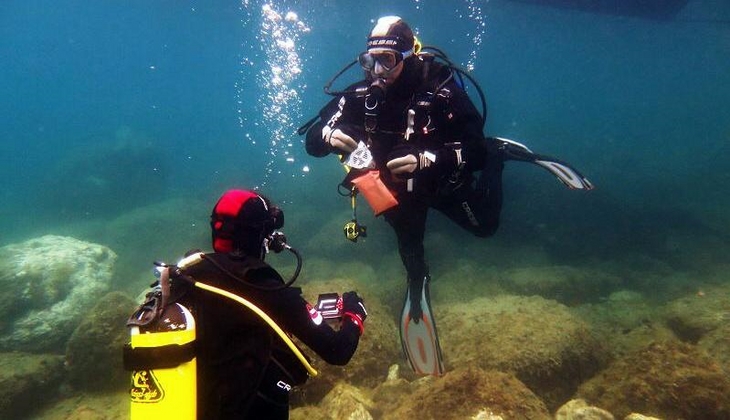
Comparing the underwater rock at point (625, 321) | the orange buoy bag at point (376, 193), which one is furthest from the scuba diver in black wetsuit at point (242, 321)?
the underwater rock at point (625, 321)

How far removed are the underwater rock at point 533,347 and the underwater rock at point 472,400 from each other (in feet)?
3.53

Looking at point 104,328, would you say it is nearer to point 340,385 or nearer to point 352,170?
point 340,385

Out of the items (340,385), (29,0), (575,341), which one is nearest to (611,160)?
(575,341)

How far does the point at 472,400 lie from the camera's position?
3.85 metres

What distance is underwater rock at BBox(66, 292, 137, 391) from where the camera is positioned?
6.29 meters

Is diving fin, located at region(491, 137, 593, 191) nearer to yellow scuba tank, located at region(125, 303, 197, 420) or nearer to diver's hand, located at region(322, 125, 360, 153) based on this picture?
diver's hand, located at region(322, 125, 360, 153)

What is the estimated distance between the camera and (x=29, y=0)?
157ft

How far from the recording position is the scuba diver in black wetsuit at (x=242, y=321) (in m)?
2.15

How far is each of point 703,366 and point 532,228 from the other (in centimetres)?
922

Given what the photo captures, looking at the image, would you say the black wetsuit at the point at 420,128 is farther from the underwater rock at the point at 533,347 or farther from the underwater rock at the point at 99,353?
the underwater rock at the point at 99,353

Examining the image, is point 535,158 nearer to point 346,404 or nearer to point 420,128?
point 420,128

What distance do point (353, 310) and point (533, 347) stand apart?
320 centimetres

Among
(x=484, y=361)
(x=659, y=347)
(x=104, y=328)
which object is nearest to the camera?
(x=659, y=347)

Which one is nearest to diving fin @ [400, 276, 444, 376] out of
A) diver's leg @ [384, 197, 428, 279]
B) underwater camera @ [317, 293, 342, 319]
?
diver's leg @ [384, 197, 428, 279]
